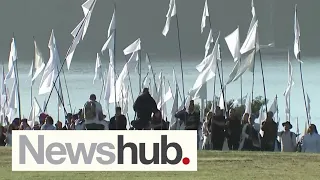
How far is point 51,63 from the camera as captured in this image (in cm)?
3353

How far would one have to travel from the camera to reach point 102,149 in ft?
60.4

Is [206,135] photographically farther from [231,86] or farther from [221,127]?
[231,86]

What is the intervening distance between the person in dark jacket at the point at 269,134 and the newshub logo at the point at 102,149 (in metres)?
6.88

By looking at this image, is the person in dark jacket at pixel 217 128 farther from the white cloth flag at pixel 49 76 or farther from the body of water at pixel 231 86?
the body of water at pixel 231 86

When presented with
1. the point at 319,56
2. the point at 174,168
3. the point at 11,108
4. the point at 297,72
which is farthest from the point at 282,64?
the point at 174,168

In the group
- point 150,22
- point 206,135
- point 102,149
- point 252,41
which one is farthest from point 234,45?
point 150,22

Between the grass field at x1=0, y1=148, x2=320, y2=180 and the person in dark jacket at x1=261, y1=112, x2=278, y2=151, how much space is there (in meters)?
2.42

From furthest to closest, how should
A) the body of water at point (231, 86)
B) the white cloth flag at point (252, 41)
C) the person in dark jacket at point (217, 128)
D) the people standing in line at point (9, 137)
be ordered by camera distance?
the body of water at point (231, 86), the white cloth flag at point (252, 41), the people standing in line at point (9, 137), the person in dark jacket at point (217, 128)

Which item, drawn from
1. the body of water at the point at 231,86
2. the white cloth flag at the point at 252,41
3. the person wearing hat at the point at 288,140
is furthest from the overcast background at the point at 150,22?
the person wearing hat at the point at 288,140

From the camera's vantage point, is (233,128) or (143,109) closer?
(233,128)

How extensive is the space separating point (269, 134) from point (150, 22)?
161 m

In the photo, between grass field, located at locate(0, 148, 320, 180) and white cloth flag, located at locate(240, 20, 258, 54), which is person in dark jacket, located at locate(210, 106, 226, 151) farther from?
white cloth flag, located at locate(240, 20, 258, 54)

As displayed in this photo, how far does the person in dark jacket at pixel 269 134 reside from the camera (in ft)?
83.5

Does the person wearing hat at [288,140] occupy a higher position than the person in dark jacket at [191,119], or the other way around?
the person in dark jacket at [191,119]
